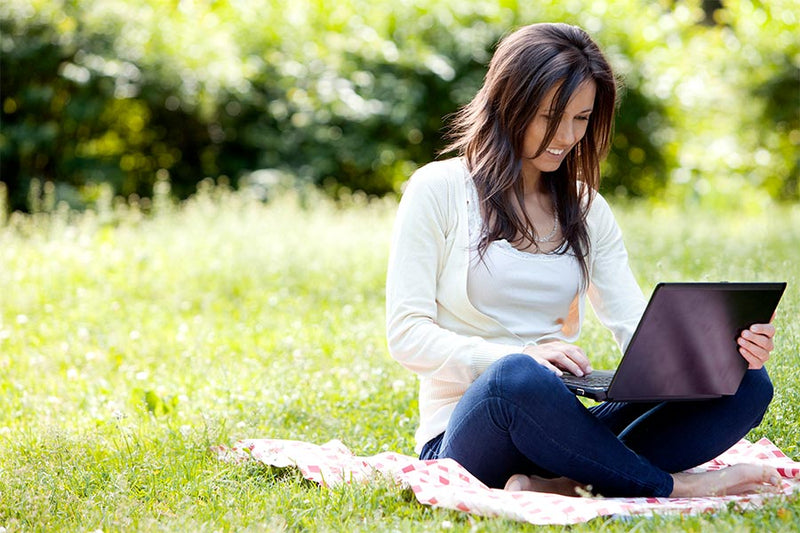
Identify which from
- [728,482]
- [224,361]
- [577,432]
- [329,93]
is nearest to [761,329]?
[728,482]

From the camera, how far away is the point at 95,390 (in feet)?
15.0

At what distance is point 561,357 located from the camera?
2.86 m

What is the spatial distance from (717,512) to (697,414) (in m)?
0.36

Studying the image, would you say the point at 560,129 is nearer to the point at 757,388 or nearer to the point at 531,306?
the point at 531,306

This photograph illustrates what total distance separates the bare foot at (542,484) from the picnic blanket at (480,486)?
0.26 feet

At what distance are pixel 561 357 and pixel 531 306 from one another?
312 mm

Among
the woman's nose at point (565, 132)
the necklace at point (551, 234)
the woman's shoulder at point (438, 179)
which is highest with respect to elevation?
the woman's nose at point (565, 132)

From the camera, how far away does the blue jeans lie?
2.76 meters

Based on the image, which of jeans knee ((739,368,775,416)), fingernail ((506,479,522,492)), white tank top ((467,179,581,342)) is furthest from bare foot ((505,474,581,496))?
jeans knee ((739,368,775,416))

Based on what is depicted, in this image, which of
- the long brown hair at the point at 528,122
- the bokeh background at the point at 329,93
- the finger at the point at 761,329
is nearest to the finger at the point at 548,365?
the long brown hair at the point at 528,122

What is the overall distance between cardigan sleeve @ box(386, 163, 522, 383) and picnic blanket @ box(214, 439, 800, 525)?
0.28 m

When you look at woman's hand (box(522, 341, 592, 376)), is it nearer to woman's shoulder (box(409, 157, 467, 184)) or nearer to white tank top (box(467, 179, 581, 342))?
white tank top (box(467, 179, 581, 342))

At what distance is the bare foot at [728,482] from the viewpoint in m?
2.92

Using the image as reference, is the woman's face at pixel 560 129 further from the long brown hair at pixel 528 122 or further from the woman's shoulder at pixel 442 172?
the woman's shoulder at pixel 442 172
